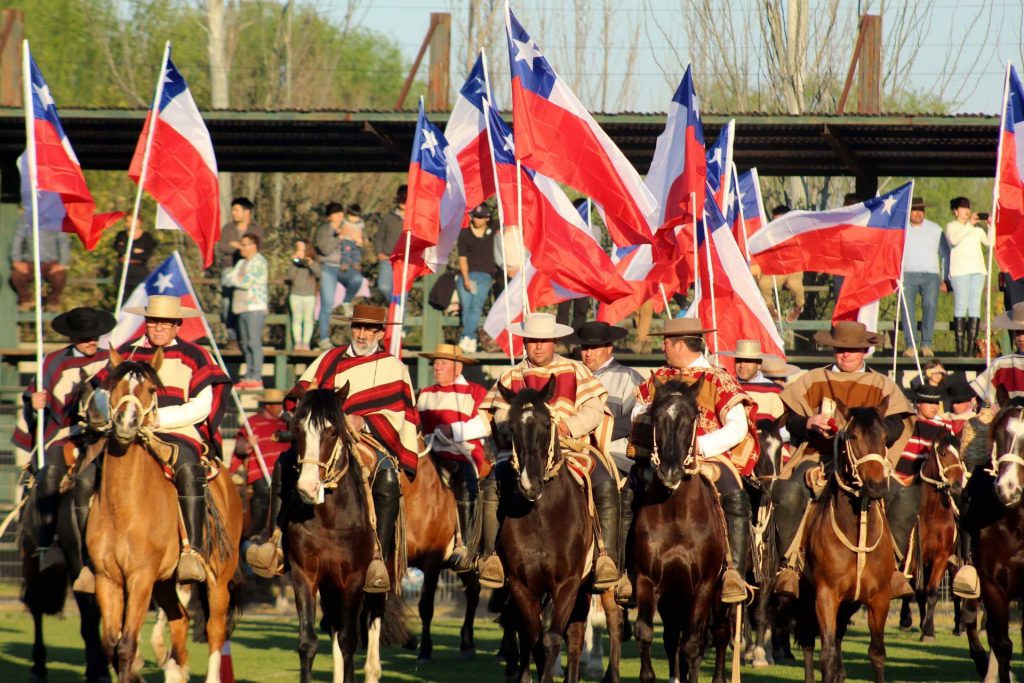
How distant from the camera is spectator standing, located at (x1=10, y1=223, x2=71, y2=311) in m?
23.8

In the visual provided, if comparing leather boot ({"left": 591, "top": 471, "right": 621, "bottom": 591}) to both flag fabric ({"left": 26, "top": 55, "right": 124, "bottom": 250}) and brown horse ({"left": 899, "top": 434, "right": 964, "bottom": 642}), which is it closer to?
brown horse ({"left": 899, "top": 434, "right": 964, "bottom": 642})

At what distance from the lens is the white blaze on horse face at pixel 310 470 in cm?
1237

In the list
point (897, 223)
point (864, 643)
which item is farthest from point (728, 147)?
point (864, 643)

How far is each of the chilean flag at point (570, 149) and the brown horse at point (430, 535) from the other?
3.14 metres

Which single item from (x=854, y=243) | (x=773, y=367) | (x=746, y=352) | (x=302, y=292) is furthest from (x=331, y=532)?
(x=302, y=292)

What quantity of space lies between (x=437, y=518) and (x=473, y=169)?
3.66 metres

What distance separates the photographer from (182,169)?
16.4 m

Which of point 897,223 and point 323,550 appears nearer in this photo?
point 323,550

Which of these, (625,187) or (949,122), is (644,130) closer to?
(949,122)

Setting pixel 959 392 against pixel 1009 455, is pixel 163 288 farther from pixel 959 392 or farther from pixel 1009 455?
pixel 1009 455

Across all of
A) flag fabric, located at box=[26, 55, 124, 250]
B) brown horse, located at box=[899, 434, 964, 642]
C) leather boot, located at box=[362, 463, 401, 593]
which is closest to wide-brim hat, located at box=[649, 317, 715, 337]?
leather boot, located at box=[362, 463, 401, 593]

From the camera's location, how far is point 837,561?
43.0 feet

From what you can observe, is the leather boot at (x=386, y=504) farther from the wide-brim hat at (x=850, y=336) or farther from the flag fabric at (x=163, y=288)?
the flag fabric at (x=163, y=288)

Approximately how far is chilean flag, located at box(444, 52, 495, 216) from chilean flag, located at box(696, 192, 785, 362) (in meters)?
2.48
